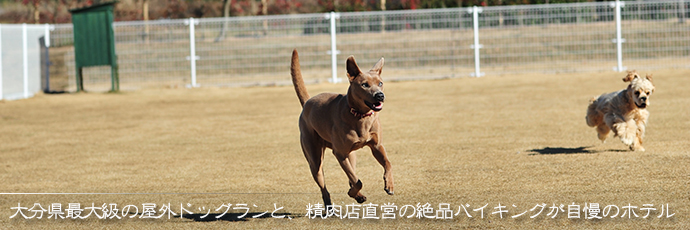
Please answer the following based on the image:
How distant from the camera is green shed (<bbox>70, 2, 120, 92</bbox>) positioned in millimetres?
18188

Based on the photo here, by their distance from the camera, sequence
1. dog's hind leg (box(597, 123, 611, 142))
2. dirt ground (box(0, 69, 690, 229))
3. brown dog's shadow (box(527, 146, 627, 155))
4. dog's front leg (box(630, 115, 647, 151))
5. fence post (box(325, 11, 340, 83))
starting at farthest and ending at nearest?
fence post (box(325, 11, 340, 83)) → dog's hind leg (box(597, 123, 611, 142)) → brown dog's shadow (box(527, 146, 627, 155)) → dog's front leg (box(630, 115, 647, 151)) → dirt ground (box(0, 69, 690, 229))

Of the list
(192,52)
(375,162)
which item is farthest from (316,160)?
(192,52)

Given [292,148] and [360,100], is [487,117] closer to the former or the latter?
[292,148]

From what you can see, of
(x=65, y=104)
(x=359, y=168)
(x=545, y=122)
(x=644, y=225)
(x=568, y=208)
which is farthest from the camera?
(x=65, y=104)

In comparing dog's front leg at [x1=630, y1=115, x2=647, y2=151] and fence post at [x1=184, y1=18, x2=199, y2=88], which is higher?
fence post at [x1=184, y1=18, x2=199, y2=88]

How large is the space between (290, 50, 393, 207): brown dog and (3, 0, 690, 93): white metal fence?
40.9 ft

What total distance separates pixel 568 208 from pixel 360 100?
6.22 feet

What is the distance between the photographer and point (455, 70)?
18.5m

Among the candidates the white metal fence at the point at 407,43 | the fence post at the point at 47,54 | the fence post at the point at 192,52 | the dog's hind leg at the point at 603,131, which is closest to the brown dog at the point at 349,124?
the dog's hind leg at the point at 603,131

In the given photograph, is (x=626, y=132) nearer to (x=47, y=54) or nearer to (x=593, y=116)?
(x=593, y=116)

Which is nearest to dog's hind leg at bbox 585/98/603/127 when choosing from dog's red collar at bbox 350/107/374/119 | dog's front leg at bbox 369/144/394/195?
dog's front leg at bbox 369/144/394/195

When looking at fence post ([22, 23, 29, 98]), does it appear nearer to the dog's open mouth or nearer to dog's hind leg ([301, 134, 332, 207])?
dog's hind leg ([301, 134, 332, 207])

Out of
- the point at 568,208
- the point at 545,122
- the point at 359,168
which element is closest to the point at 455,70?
the point at 545,122

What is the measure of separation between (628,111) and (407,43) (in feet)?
34.3
